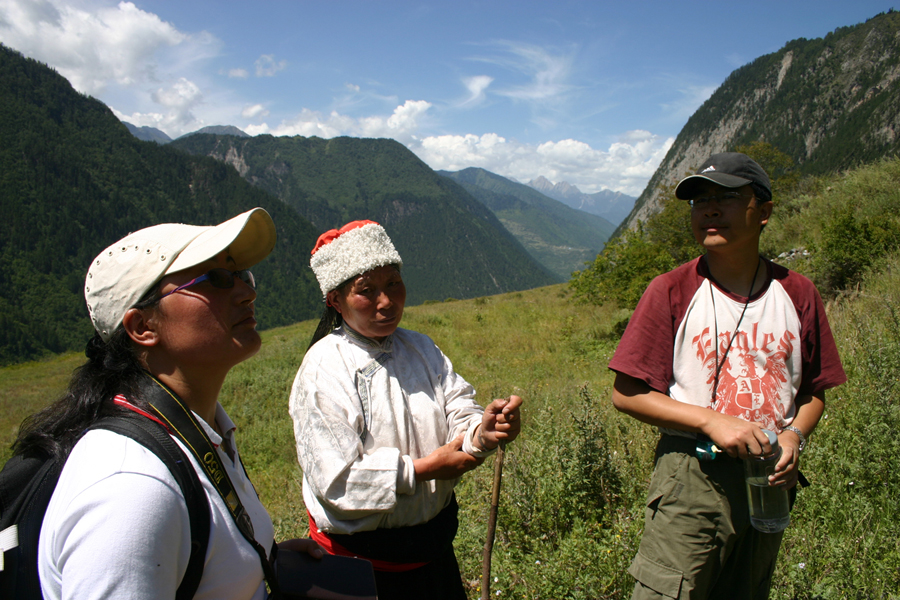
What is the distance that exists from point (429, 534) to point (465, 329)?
11.2 m

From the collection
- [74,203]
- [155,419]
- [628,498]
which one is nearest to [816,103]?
[628,498]

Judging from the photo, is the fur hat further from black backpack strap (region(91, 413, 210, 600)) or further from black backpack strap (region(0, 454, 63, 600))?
black backpack strap (region(0, 454, 63, 600))

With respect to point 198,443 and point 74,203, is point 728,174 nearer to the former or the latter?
point 198,443

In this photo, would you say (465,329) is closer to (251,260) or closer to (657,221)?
(657,221)

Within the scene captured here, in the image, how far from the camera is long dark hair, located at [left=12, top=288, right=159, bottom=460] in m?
1.07

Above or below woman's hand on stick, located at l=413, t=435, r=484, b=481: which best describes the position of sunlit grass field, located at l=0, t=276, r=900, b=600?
below

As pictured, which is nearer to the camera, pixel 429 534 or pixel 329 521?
pixel 329 521

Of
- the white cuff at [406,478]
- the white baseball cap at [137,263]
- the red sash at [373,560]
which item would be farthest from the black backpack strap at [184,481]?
the red sash at [373,560]

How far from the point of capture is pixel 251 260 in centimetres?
158

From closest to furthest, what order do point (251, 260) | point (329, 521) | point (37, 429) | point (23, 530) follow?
point (23, 530), point (37, 429), point (251, 260), point (329, 521)

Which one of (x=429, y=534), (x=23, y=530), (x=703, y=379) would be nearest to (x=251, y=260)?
(x=23, y=530)

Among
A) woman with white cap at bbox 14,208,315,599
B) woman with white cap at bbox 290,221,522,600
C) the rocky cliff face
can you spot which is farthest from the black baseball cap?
the rocky cliff face

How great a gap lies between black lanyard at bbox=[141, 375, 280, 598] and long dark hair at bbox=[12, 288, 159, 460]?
0.03 meters

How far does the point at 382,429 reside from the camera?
174cm
